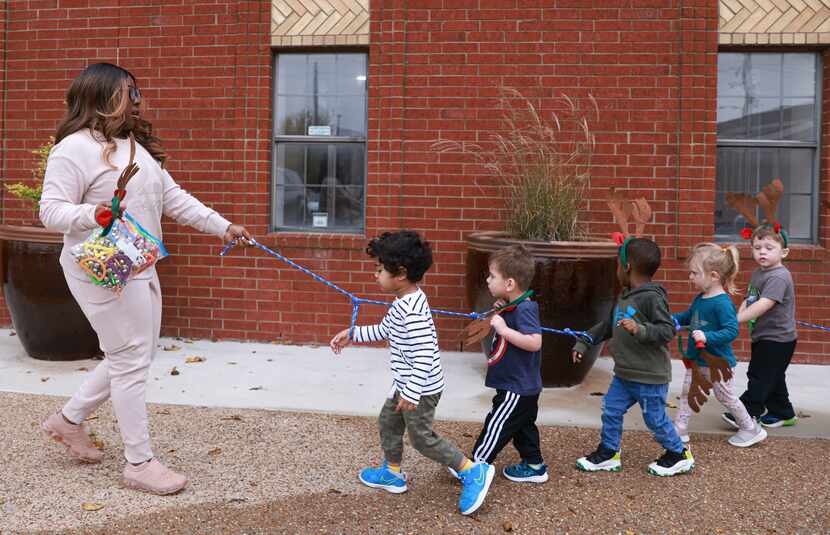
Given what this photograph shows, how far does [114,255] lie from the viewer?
343cm

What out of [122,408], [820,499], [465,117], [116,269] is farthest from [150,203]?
[465,117]

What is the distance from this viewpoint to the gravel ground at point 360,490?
11.1 ft

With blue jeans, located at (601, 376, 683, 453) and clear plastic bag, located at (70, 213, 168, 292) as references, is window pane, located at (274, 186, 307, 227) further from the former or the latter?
blue jeans, located at (601, 376, 683, 453)

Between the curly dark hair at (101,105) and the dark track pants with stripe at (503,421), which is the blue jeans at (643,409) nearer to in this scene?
the dark track pants with stripe at (503,421)

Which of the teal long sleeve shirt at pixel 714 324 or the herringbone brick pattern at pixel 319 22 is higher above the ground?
the herringbone brick pattern at pixel 319 22

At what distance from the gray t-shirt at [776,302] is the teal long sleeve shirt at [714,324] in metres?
0.54

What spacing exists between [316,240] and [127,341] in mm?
3680

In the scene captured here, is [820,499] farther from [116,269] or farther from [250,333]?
[250,333]

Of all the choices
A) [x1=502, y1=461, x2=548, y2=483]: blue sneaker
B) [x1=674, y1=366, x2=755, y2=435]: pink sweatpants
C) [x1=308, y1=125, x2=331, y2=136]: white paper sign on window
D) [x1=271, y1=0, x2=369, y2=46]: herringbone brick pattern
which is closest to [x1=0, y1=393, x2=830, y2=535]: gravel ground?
[x1=502, y1=461, x2=548, y2=483]: blue sneaker

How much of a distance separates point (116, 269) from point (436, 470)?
6.01 feet

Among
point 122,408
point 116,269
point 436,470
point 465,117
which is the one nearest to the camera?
point 116,269

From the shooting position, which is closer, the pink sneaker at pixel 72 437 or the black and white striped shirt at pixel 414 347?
the black and white striped shirt at pixel 414 347

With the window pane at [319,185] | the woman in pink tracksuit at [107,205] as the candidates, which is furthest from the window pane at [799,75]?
the woman in pink tracksuit at [107,205]

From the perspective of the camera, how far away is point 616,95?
6914 mm
